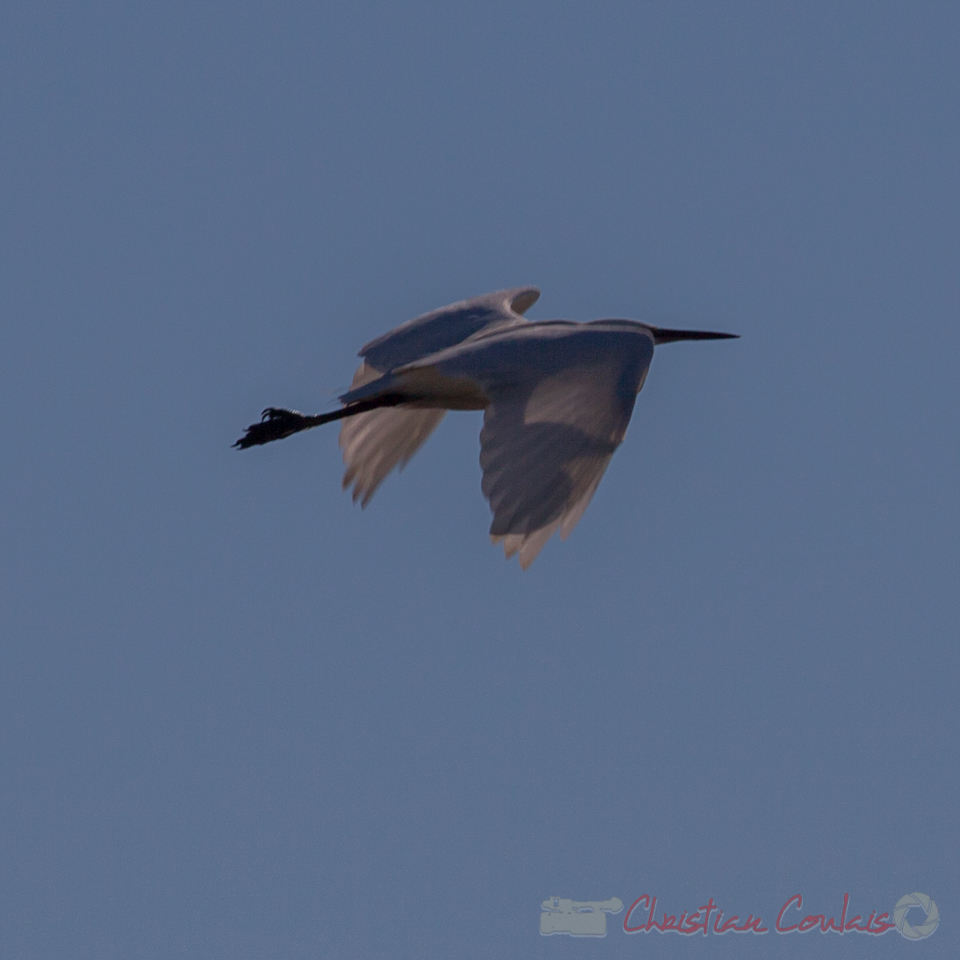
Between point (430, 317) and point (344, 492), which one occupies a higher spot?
point (430, 317)

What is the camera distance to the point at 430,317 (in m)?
13.5

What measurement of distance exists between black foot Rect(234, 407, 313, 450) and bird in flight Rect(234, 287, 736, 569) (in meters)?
0.02

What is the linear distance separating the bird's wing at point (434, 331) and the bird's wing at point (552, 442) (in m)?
1.90

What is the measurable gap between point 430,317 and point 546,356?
7.46 ft

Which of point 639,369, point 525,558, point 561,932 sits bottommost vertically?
point 561,932

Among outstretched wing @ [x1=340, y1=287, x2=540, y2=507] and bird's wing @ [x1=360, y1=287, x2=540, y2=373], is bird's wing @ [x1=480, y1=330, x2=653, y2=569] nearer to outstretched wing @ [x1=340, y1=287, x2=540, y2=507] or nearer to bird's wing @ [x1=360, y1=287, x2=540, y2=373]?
bird's wing @ [x1=360, y1=287, x2=540, y2=373]

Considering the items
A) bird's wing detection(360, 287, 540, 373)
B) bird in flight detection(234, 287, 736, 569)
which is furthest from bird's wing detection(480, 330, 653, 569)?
bird's wing detection(360, 287, 540, 373)

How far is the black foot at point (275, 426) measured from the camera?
13961 mm

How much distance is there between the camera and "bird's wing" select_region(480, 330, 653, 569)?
1056 cm

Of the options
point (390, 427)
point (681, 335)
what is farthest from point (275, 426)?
point (681, 335)

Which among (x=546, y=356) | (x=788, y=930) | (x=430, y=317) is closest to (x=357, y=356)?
(x=430, y=317)

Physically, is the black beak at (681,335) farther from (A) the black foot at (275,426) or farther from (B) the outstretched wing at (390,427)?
(A) the black foot at (275,426)

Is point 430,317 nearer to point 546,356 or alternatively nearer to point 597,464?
point 546,356

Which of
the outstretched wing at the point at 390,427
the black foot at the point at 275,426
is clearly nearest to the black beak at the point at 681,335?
the outstretched wing at the point at 390,427
